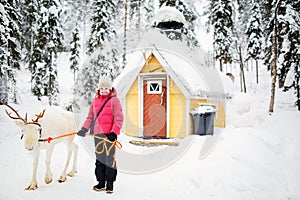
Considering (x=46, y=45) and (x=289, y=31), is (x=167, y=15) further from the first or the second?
(x=46, y=45)

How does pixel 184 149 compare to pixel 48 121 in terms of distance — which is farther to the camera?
pixel 184 149

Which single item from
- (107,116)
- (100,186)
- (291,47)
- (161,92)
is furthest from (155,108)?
(291,47)

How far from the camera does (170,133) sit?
27.7 feet

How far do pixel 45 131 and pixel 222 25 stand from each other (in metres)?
18.9

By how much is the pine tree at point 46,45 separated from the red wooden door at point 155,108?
11.5m

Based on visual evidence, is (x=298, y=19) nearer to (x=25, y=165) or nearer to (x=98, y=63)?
(x=25, y=165)

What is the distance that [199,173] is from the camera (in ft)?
16.8

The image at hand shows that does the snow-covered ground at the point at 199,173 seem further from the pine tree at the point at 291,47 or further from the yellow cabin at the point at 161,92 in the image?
the pine tree at the point at 291,47

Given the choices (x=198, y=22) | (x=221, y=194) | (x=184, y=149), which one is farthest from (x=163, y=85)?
(x=198, y=22)

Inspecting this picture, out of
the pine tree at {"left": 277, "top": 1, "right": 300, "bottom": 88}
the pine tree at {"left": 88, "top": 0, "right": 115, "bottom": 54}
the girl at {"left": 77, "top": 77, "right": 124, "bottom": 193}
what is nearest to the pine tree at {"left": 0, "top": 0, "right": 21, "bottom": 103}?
the girl at {"left": 77, "top": 77, "right": 124, "bottom": 193}

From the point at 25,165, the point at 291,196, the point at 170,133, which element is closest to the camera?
the point at 291,196

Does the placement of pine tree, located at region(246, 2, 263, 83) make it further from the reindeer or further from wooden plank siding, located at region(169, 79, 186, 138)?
the reindeer

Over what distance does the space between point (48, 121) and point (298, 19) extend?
38.2 feet

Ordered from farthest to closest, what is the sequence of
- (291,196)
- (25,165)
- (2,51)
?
1. (2,51)
2. (25,165)
3. (291,196)
